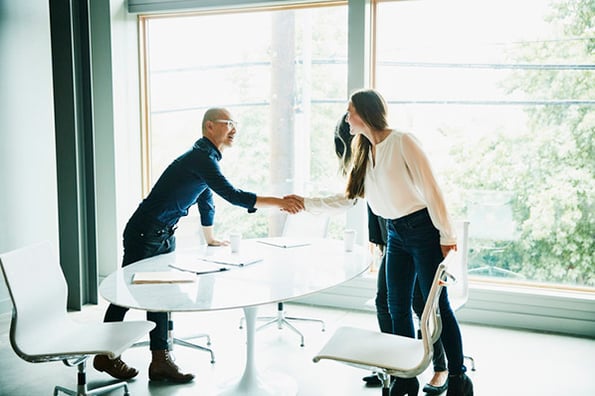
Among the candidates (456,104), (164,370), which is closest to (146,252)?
(164,370)

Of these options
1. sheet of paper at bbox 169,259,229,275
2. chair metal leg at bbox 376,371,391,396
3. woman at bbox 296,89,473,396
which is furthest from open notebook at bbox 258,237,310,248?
chair metal leg at bbox 376,371,391,396

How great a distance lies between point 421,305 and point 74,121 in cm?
312

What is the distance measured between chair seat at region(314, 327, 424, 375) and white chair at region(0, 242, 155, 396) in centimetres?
93

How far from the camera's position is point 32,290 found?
2.83 metres

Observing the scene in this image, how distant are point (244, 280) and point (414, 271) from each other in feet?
2.80

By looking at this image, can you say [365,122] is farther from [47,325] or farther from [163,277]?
[47,325]

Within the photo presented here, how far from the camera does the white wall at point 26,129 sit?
15.5 ft

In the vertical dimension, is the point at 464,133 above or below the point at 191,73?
below

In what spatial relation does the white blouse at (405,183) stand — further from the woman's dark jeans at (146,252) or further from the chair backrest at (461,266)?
the woman's dark jeans at (146,252)

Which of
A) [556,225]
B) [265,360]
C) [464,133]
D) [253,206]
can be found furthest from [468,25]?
[265,360]

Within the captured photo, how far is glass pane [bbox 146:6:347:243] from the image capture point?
5164 mm

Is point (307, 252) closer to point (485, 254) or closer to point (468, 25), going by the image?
point (485, 254)

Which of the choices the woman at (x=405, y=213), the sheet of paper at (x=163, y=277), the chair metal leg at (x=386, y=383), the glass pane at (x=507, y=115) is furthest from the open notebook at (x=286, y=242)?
the glass pane at (x=507, y=115)

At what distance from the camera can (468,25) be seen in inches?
186
